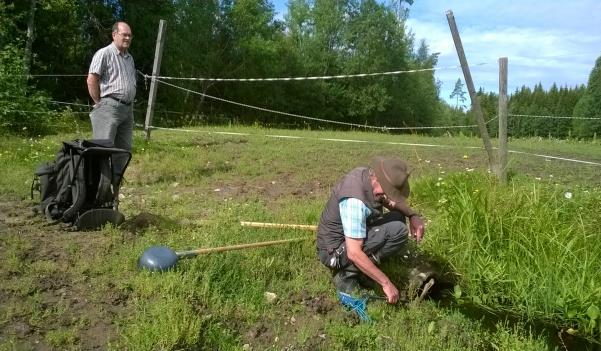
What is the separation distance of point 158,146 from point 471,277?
20.1 feet

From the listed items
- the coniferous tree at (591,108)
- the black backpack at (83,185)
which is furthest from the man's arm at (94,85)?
the coniferous tree at (591,108)

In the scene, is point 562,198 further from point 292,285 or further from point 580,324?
point 292,285

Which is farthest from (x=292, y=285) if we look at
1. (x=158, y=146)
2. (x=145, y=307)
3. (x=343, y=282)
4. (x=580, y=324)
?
(x=158, y=146)

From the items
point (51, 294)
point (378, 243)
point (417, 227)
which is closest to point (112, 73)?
point (51, 294)

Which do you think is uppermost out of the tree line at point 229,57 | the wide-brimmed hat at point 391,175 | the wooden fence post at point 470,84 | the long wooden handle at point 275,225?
the tree line at point 229,57

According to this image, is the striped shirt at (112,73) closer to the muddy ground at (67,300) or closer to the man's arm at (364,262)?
the muddy ground at (67,300)

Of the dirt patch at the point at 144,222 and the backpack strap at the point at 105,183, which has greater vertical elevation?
the backpack strap at the point at 105,183

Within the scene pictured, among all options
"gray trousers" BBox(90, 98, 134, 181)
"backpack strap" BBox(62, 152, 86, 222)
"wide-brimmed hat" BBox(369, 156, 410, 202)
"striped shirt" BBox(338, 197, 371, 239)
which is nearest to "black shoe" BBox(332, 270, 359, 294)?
"striped shirt" BBox(338, 197, 371, 239)

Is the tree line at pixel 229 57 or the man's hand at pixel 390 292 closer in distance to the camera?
the man's hand at pixel 390 292

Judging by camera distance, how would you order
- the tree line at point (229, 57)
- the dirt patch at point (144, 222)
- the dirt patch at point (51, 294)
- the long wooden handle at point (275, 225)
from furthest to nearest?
the tree line at point (229, 57) → the long wooden handle at point (275, 225) → the dirt patch at point (144, 222) → the dirt patch at point (51, 294)

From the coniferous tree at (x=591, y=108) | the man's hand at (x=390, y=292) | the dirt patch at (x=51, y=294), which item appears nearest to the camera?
the dirt patch at (x=51, y=294)

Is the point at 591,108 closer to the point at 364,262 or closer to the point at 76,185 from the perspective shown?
the point at 364,262

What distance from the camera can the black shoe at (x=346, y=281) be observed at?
11.8ft

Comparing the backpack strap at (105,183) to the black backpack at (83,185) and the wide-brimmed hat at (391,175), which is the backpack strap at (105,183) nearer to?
the black backpack at (83,185)
